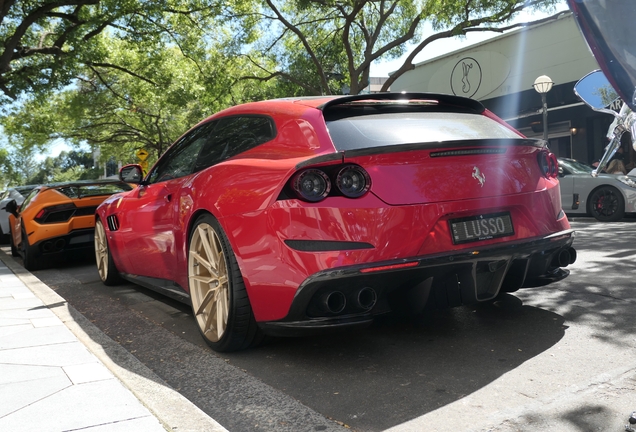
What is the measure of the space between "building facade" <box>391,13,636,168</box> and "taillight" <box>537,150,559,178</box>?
1709 cm

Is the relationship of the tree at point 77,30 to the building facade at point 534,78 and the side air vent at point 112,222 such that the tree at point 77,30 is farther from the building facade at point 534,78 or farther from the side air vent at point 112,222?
the side air vent at point 112,222

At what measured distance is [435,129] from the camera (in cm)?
390

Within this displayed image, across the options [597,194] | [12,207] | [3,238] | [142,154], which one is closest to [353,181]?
[12,207]

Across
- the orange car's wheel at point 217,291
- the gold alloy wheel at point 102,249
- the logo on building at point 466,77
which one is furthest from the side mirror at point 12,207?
the logo on building at point 466,77

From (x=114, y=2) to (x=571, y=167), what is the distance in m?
13.0

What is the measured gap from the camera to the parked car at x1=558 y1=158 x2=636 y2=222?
12.2 metres

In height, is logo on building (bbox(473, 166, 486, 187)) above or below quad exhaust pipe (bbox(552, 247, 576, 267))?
above

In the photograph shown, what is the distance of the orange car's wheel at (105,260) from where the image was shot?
688 cm

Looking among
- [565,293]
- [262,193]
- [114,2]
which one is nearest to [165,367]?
[262,193]

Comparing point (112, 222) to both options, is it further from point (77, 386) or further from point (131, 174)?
point (77, 386)

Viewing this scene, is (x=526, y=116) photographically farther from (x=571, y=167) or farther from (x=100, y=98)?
(x=100, y=98)

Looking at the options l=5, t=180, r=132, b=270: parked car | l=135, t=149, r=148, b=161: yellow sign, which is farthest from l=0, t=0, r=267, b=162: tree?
l=5, t=180, r=132, b=270: parked car

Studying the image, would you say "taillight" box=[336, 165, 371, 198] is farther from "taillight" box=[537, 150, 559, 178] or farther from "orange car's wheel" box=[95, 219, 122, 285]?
"orange car's wheel" box=[95, 219, 122, 285]

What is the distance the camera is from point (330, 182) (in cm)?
341
